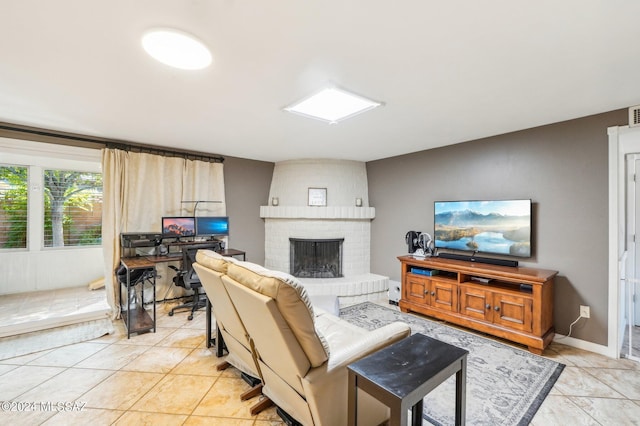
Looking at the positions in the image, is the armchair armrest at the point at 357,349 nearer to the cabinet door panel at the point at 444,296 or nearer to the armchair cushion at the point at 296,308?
the armchair cushion at the point at 296,308

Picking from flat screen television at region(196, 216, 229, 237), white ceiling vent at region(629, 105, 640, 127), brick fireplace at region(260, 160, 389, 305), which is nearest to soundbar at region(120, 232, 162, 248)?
flat screen television at region(196, 216, 229, 237)

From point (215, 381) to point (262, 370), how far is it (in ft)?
2.12

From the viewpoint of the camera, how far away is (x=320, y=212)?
4.63 metres

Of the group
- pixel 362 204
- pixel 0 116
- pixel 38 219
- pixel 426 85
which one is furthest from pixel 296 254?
pixel 38 219

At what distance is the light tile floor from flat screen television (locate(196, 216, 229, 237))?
160 cm

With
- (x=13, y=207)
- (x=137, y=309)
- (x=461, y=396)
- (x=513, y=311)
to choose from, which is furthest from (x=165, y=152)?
(x=513, y=311)

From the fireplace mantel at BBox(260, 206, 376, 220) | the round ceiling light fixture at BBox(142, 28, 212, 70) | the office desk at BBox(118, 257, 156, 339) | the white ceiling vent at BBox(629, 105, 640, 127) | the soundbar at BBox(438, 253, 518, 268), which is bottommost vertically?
the office desk at BBox(118, 257, 156, 339)

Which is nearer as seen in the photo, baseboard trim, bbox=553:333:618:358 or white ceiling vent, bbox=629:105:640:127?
white ceiling vent, bbox=629:105:640:127

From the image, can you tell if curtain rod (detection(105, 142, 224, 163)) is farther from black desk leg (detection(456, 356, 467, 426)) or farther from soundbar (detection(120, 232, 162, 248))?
black desk leg (detection(456, 356, 467, 426))

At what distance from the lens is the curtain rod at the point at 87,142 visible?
3.03 meters

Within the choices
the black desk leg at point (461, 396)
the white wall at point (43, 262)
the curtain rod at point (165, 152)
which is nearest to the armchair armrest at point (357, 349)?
the black desk leg at point (461, 396)

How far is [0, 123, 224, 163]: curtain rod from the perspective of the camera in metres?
3.03

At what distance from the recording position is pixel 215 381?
2.13 m

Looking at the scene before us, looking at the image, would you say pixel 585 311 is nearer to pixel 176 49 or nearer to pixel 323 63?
pixel 323 63
